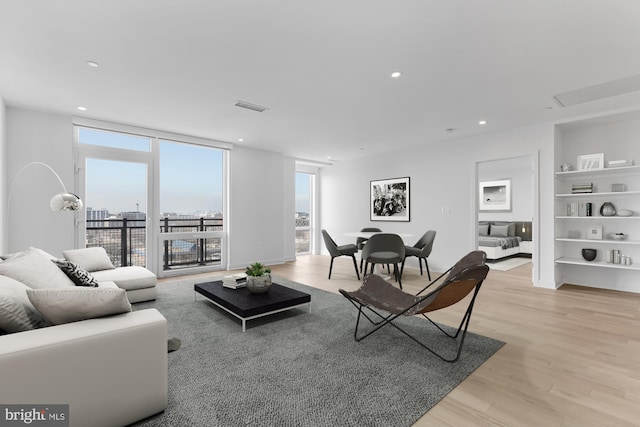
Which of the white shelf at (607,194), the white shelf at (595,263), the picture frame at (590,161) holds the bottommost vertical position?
the white shelf at (595,263)

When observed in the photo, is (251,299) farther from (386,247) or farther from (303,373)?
(386,247)

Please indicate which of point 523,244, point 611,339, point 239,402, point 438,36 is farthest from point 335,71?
point 523,244

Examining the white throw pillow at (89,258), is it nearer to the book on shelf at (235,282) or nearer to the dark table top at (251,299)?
the dark table top at (251,299)

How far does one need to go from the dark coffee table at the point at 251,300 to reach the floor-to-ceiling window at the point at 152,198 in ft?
7.23

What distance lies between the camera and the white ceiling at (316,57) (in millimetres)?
2176

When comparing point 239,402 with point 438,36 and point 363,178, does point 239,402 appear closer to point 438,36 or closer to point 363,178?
point 438,36

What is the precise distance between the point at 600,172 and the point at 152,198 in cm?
709

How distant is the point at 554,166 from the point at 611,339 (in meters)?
2.77

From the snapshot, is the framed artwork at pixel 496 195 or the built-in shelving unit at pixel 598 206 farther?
the framed artwork at pixel 496 195

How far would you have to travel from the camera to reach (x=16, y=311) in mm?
1542

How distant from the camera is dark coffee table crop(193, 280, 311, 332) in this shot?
297cm

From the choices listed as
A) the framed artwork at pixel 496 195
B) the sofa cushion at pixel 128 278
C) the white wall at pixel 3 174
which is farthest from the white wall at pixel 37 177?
the framed artwork at pixel 496 195

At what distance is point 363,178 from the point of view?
25.2ft

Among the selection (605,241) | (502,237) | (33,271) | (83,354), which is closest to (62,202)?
(33,271)
